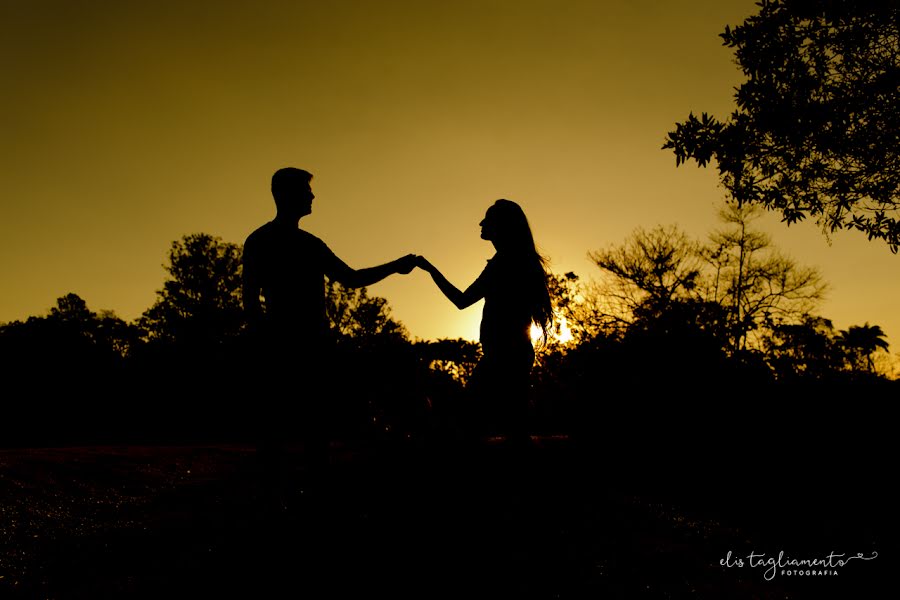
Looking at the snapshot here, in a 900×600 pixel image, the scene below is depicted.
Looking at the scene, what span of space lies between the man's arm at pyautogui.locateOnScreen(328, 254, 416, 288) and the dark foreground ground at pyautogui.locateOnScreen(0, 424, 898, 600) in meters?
1.55

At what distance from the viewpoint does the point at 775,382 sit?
70.7 feet

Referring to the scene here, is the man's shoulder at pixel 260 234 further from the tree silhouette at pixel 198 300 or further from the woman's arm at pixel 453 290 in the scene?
the tree silhouette at pixel 198 300

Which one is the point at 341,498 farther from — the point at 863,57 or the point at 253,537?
the point at 863,57

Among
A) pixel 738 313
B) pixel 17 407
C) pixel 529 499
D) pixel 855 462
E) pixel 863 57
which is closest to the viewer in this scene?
pixel 529 499

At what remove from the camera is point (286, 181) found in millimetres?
4977

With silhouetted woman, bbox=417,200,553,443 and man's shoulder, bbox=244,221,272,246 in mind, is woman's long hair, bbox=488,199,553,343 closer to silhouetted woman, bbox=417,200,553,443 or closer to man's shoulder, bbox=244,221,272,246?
silhouetted woman, bbox=417,200,553,443

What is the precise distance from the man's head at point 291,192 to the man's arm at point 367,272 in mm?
554

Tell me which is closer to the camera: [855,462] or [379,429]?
[379,429]

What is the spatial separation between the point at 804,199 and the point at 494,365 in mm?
11060

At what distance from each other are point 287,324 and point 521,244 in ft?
8.00

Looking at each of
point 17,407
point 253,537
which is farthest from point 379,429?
point 17,407

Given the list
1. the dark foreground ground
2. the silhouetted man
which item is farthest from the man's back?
the dark foreground ground

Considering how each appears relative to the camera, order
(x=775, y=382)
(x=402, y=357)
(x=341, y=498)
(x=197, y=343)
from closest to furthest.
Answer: (x=341, y=498) < (x=402, y=357) < (x=775, y=382) < (x=197, y=343)

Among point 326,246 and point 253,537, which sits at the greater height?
point 326,246
